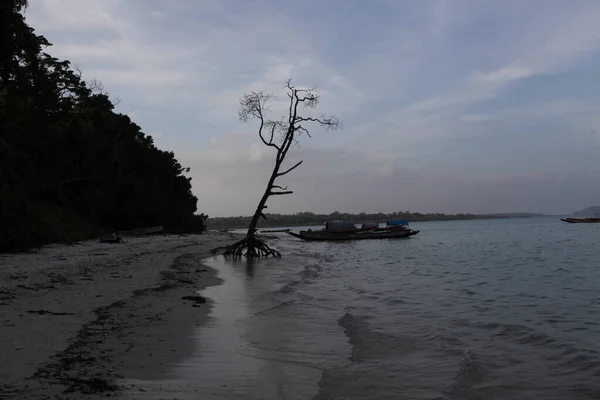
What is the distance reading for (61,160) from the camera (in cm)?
3831

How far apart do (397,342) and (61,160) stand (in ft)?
120

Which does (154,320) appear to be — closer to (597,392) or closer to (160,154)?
(597,392)

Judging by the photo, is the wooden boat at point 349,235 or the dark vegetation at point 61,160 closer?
the dark vegetation at point 61,160

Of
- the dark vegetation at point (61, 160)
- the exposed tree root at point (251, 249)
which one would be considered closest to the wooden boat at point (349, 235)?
the dark vegetation at point (61, 160)

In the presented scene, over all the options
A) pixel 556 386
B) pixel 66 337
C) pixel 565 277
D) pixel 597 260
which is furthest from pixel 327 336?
pixel 597 260

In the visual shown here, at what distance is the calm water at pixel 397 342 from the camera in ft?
20.6

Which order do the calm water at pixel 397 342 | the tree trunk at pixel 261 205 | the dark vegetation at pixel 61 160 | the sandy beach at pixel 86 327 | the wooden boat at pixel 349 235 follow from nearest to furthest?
the sandy beach at pixel 86 327, the calm water at pixel 397 342, the dark vegetation at pixel 61 160, the tree trunk at pixel 261 205, the wooden boat at pixel 349 235

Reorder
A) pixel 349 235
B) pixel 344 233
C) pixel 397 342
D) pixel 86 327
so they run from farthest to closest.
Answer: pixel 349 235 < pixel 344 233 < pixel 397 342 < pixel 86 327

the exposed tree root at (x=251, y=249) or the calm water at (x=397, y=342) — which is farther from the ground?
the exposed tree root at (x=251, y=249)

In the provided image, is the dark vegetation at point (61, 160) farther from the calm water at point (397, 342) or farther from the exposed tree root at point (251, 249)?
the calm water at point (397, 342)

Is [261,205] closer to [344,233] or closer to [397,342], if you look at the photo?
[397,342]

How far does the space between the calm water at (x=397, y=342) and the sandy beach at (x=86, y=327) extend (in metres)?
0.61

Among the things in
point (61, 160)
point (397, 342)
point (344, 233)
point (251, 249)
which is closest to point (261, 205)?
point (251, 249)

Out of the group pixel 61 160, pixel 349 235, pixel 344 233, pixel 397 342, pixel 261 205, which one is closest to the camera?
pixel 397 342
